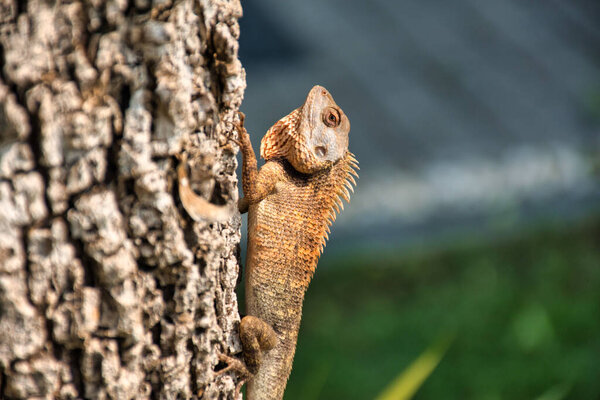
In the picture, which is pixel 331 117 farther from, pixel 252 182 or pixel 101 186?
pixel 101 186

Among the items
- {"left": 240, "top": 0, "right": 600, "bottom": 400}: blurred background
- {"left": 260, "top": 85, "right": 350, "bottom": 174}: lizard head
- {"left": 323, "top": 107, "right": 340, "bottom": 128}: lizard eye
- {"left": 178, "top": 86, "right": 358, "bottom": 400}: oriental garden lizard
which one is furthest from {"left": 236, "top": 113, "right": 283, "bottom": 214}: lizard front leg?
{"left": 240, "top": 0, "right": 600, "bottom": 400}: blurred background

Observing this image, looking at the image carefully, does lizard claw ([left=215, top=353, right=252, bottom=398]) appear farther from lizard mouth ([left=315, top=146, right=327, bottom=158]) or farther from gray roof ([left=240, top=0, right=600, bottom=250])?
gray roof ([left=240, top=0, right=600, bottom=250])

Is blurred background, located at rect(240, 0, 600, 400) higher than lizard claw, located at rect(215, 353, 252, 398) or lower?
higher

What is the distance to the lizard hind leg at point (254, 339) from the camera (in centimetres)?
175

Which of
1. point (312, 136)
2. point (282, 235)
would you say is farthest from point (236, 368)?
point (312, 136)

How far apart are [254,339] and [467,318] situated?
3.03 metres

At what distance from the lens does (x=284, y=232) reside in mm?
1995

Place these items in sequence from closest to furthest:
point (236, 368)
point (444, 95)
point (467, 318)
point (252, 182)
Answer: point (236, 368) → point (252, 182) → point (467, 318) → point (444, 95)

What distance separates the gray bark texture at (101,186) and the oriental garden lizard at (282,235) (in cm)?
41

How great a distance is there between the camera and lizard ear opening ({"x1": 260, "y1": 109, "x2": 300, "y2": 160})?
2.22 meters

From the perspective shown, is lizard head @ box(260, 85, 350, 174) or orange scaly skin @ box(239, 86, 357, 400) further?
lizard head @ box(260, 85, 350, 174)

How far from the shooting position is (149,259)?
4.45ft

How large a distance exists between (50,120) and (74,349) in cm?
50

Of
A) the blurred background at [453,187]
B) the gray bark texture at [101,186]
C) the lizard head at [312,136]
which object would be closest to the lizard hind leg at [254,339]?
the gray bark texture at [101,186]
